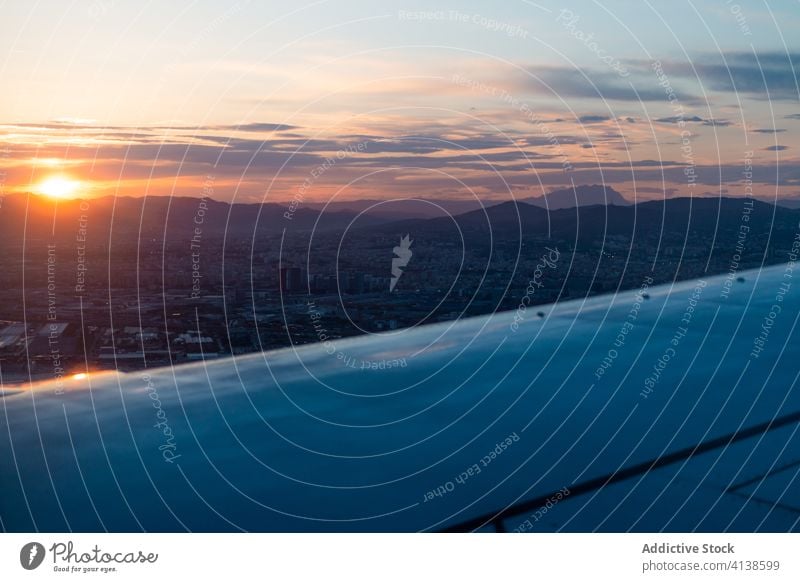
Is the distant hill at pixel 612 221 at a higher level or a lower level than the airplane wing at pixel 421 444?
higher

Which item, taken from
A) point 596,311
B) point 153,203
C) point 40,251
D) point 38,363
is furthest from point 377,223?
point 596,311

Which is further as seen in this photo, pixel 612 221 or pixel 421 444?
pixel 612 221

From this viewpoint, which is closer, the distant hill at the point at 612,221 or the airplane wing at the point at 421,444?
the airplane wing at the point at 421,444

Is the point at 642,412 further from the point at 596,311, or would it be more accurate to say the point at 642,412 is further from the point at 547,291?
the point at 547,291

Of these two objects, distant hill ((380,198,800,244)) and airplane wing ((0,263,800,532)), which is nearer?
airplane wing ((0,263,800,532))

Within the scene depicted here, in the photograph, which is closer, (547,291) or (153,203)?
(153,203)

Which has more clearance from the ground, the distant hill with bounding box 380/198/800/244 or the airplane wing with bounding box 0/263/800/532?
the distant hill with bounding box 380/198/800/244

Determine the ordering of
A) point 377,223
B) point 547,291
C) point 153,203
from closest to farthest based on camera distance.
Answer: point 153,203
point 377,223
point 547,291

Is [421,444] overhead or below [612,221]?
below
